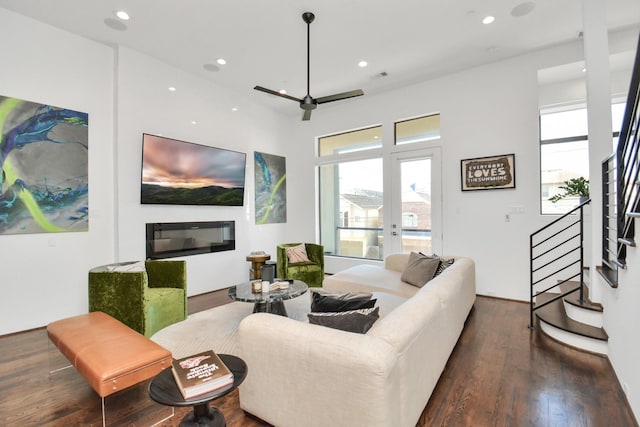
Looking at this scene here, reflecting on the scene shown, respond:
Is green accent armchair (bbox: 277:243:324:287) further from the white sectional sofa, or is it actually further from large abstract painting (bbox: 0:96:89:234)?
the white sectional sofa

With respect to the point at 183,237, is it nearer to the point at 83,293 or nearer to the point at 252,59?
the point at 83,293

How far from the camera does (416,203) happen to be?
535 centimetres

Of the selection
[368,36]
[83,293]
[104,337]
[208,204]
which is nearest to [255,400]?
[104,337]

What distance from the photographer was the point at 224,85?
5.33 metres

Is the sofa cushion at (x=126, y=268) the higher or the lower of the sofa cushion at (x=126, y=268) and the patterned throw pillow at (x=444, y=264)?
the higher

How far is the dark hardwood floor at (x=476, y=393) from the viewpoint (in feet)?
6.41

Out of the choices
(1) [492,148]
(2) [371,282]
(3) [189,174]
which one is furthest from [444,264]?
(3) [189,174]

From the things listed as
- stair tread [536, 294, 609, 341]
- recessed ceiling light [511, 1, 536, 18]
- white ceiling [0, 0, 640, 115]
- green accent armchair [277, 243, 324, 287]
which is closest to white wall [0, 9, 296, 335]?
white ceiling [0, 0, 640, 115]

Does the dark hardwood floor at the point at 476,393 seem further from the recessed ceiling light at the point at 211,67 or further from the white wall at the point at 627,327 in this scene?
the recessed ceiling light at the point at 211,67

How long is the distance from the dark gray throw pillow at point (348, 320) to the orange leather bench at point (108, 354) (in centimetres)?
106

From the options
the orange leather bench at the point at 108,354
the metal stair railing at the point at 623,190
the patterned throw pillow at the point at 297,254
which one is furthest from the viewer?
the patterned throw pillow at the point at 297,254

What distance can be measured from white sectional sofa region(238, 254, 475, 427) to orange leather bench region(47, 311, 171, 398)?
2.00 feet

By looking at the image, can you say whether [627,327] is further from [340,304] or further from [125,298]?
[125,298]

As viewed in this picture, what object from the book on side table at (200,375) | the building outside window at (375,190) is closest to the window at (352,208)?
the building outside window at (375,190)
